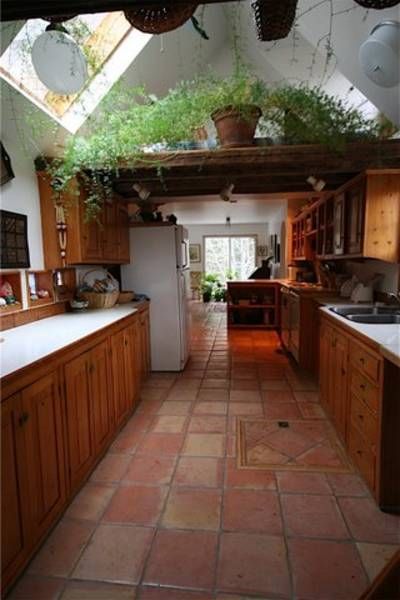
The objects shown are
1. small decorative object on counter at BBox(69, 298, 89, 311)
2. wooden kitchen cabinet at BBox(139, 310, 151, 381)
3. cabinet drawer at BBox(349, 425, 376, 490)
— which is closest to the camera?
cabinet drawer at BBox(349, 425, 376, 490)

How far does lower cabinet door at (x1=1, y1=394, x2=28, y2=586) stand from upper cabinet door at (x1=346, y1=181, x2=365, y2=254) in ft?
8.84

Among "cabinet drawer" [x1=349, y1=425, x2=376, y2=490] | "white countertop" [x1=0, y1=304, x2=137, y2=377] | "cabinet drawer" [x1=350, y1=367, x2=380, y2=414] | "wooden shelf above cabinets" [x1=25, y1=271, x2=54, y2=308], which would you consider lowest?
"cabinet drawer" [x1=349, y1=425, x2=376, y2=490]

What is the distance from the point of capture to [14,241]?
244 cm

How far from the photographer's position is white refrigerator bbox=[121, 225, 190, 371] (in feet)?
13.2

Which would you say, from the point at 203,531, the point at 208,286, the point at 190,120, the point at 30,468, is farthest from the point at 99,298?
the point at 208,286

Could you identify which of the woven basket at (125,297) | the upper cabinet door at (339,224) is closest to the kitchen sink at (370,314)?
the upper cabinet door at (339,224)

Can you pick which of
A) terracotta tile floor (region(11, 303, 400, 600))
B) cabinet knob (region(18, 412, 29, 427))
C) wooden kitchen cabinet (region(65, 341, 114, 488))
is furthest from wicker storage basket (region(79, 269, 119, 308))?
cabinet knob (region(18, 412, 29, 427))

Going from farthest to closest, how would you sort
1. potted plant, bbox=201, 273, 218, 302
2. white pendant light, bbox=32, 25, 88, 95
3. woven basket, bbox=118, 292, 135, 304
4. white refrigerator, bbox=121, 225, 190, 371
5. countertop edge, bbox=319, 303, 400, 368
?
potted plant, bbox=201, 273, 218, 302 < white refrigerator, bbox=121, 225, 190, 371 < woven basket, bbox=118, 292, 135, 304 < white pendant light, bbox=32, 25, 88, 95 < countertop edge, bbox=319, 303, 400, 368

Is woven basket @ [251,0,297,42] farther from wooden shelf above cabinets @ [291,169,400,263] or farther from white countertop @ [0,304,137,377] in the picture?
white countertop @ [0,304,137,377]

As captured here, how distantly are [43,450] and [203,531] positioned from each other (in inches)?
34.2

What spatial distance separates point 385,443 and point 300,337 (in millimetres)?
2274

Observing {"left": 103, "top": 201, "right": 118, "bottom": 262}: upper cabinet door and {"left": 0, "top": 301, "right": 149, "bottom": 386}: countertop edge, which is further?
{"left": 103, "top": 201, "right": 118, "bottom": 262}: upper cabinet door

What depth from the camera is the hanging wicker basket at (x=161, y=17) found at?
136 cm

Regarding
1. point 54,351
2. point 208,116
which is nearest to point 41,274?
point 54,351
